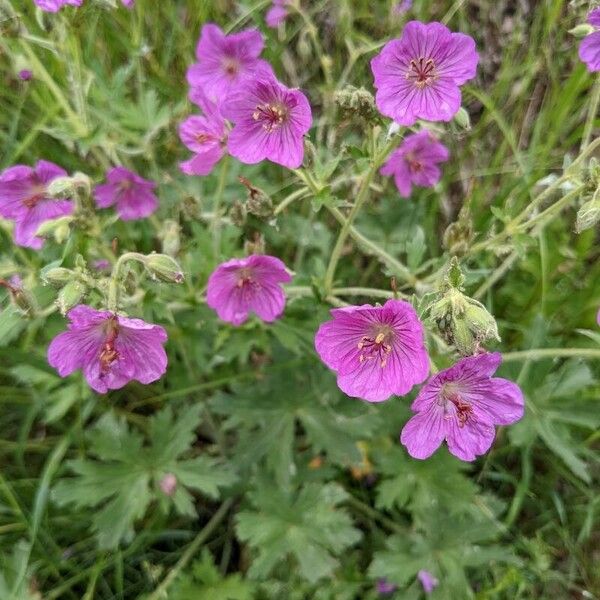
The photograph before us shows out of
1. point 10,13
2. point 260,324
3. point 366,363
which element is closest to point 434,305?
point 366,363

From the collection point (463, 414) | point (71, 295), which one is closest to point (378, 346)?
point (463, 414)

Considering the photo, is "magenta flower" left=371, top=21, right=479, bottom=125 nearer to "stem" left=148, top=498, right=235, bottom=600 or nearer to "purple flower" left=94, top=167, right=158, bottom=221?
"purple flower" left=94, top=167, right=158, bottom=221

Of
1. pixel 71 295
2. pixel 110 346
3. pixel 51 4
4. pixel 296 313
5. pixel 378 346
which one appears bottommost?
pixel 296 313

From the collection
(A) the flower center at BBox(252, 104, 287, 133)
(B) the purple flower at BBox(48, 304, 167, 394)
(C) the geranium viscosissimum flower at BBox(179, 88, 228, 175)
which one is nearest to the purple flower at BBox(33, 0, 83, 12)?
(C) the geranium viscosissimum flower at BBox(179, 88, 228, 175)

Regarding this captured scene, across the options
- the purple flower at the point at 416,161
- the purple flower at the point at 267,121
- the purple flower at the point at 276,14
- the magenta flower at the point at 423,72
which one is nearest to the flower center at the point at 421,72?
the magenta flower at the point at 423,72

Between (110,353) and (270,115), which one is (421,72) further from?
(110,353)

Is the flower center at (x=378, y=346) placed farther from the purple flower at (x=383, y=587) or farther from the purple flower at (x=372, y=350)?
the purple flower at (x=383, y=587)
